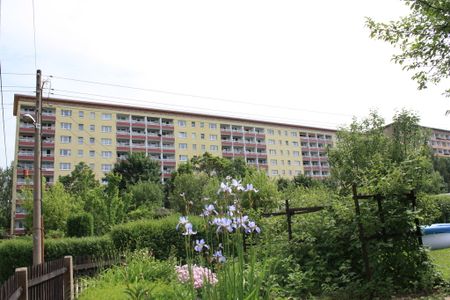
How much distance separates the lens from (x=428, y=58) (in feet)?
23.0

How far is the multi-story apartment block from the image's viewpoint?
6906 cm

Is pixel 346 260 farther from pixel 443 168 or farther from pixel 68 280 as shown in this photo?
pixel 443 168

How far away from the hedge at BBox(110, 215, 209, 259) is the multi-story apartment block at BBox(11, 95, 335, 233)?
151 feet

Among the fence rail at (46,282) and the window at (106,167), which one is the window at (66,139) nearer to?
the window at (106,167)

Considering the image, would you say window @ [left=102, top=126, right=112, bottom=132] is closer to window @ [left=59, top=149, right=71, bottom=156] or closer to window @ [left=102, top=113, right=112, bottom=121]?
window @ [left=102, top=113, right=112, bottom=121]

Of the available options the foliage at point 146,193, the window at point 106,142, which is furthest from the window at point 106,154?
the foliage at point 146,193

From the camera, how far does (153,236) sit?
16281 mm

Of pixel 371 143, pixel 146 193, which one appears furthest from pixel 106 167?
pixel 371 143

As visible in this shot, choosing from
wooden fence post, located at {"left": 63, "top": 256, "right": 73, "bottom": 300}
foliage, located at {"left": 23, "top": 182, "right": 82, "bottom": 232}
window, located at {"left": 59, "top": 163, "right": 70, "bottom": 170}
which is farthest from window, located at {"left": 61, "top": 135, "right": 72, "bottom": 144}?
wooden fence post, located at {"left": 63, "top": 256, "right": 73, "bottom": 300}

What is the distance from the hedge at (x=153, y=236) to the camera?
1595 cm

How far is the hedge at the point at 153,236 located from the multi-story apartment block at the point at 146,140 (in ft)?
151

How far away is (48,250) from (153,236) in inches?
179

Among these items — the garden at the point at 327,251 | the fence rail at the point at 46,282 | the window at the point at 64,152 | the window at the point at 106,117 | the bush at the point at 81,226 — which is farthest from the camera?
the window at the point at 106,117

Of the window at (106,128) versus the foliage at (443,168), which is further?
the foliage at (443,168)
